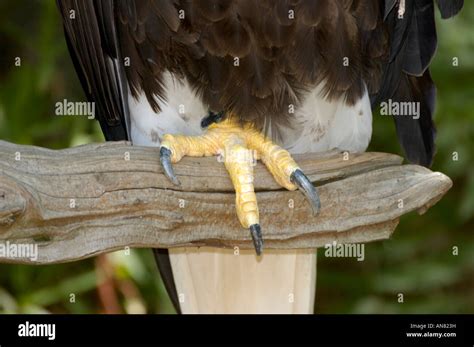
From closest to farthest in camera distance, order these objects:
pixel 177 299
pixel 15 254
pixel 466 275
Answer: pixel 15 254 → pixel 177 299 → pixel 466 275

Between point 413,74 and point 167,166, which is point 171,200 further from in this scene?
point 413,74

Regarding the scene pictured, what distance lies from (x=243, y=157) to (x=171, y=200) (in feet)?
1.01

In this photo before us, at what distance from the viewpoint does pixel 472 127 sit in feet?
14.3

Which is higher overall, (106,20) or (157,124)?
(106,20)

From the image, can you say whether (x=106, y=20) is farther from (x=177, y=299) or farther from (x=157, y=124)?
(x=177, y=299)

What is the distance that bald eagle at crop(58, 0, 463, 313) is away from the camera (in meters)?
3.28

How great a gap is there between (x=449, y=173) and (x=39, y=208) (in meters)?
2.27

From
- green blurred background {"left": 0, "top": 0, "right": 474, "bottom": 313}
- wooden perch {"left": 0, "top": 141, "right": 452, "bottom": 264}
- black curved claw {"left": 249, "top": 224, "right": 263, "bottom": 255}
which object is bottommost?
black curved claw {"left": 249, "top": 224, "right": 263, "bottom": 255}

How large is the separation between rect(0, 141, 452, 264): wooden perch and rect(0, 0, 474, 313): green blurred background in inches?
45.4

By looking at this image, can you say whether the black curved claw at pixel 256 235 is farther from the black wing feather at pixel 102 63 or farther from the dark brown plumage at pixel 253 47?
the black wing feather at pixel 102 63

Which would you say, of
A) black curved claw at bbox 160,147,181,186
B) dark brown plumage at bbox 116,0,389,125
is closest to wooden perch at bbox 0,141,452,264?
black curved claw at bbox 160,147,181,186

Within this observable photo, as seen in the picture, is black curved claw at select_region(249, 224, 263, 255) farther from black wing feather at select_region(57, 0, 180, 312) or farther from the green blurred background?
the green blurred background

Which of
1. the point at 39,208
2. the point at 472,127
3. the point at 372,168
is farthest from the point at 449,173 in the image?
A: the point at 39,208

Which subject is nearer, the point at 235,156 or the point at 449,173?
the point at 235,156
